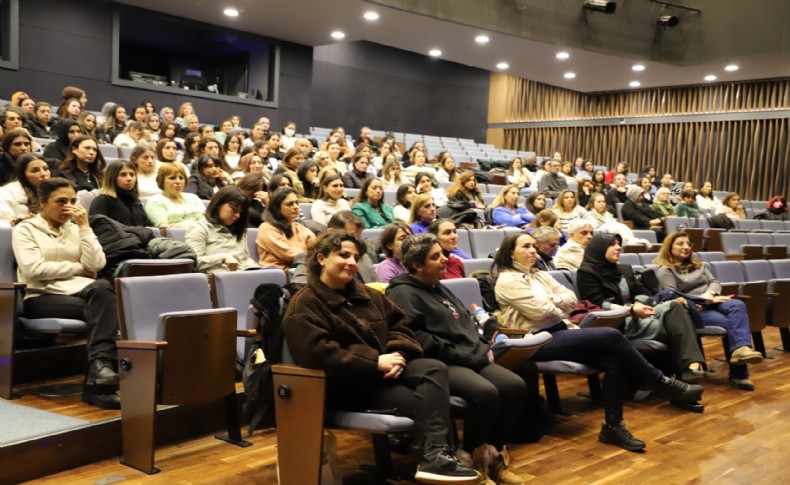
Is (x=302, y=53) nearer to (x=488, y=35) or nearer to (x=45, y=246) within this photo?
(x=488, y=35)

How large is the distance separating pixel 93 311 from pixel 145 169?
5.16 ft

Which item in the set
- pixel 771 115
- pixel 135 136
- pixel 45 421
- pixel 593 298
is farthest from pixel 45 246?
pixel 771 115

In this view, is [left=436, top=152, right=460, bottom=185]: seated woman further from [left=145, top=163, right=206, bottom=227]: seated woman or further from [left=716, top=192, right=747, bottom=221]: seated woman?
[left=145, top=163, right=206, bottom=227]: seated woman

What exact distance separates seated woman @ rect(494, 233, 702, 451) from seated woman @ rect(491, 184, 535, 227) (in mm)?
2262

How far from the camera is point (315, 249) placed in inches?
82.0

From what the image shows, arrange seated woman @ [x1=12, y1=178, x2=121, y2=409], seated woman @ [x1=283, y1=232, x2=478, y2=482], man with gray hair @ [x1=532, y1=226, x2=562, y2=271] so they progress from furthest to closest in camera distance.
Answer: man with gray hair @ [x1=532, y1=226, x2=562, y2=271] < seated woman @ [x1=12, y1=178, x2=121, y2=409] < seated woman @ [x1=283, y1=232, x2=478, y2=482]

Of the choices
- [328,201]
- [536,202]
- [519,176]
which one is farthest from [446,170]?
[328,201]

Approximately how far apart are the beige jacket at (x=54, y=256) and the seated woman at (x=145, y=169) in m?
1.11

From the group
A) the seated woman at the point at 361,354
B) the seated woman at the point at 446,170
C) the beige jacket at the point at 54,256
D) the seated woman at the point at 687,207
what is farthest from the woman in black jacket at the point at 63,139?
the seated woman at the point at 687,207

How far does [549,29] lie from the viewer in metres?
7.94

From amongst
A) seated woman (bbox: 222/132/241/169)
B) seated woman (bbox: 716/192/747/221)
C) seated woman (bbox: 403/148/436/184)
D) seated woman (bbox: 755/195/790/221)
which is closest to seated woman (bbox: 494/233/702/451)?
seated woman (bbox: 222/132/241/169)

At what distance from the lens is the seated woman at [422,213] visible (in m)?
3.78

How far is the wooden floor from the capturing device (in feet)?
7.08

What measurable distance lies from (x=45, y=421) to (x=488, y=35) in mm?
6709
